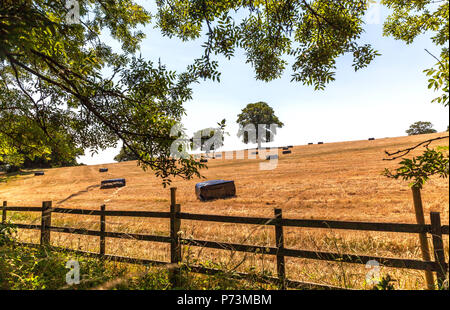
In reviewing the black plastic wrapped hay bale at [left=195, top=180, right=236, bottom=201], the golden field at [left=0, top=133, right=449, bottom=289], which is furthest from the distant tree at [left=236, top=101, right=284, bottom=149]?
the black plastic wrapped hay bale at [left=195, top=180, right=236, bottom=201]

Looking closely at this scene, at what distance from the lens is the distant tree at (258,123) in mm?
73438

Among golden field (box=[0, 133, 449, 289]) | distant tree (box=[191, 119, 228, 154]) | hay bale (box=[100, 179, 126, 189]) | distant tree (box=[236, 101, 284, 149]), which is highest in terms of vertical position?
distant tree (box=[236, 101, 284, 149])

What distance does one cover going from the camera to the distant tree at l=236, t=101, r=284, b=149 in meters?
73.4

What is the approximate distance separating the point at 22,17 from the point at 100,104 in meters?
2.13

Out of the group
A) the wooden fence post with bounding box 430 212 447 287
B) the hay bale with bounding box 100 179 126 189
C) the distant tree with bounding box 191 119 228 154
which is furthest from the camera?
the hay bale with bounding box 100 179 126 189

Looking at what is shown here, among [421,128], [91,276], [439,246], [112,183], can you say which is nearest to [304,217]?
[439,246]

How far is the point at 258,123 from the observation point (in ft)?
246

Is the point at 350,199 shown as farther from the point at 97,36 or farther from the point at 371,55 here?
the point at 97,36

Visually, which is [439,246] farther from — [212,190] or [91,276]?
[212,190]

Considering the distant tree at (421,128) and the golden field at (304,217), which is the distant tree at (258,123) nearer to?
the golden field at (304,217)

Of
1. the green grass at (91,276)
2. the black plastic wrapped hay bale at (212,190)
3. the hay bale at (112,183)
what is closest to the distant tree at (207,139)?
the green grass at (91,276)

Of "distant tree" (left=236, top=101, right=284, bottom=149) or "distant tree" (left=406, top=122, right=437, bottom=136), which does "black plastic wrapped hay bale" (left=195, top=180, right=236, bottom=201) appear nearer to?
"distant tree" (left=236, top=101, right=284, bottom=149)
